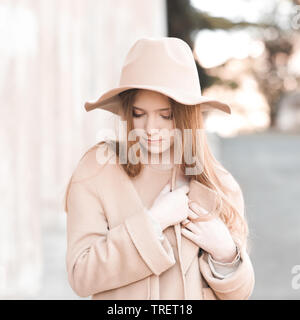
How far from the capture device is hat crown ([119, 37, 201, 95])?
138 centimetres

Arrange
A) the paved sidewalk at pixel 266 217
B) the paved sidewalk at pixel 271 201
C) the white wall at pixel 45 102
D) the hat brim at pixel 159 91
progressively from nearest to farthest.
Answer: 1. the hat brim at pixel 159 91
2. the white wall at pixel 45 102
3. the paved sidewalk at pixel 266 217
4. the paved sidewalk at pixel 271 201

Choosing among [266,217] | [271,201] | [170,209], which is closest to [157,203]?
[170,209]

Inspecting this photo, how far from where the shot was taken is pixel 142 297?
4.55 feet

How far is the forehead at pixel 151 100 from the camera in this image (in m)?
1.40

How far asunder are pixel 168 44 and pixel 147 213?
1.32ft

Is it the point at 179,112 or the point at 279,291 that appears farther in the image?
the point at 279,291

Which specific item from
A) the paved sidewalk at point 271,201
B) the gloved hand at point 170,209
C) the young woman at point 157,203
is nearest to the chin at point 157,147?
the young woman at point 157,203

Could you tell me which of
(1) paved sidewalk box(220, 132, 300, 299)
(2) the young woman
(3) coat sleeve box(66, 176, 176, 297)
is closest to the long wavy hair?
A: (2) the young woman

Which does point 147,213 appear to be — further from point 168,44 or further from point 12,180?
point 12,180

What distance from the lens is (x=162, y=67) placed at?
1.38 m

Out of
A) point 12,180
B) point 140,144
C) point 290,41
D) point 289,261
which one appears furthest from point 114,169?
point 290,41

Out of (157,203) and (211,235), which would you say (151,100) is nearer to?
(157,203)

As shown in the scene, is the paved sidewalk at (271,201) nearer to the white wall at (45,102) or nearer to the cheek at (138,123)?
the white wall at (45,102)
